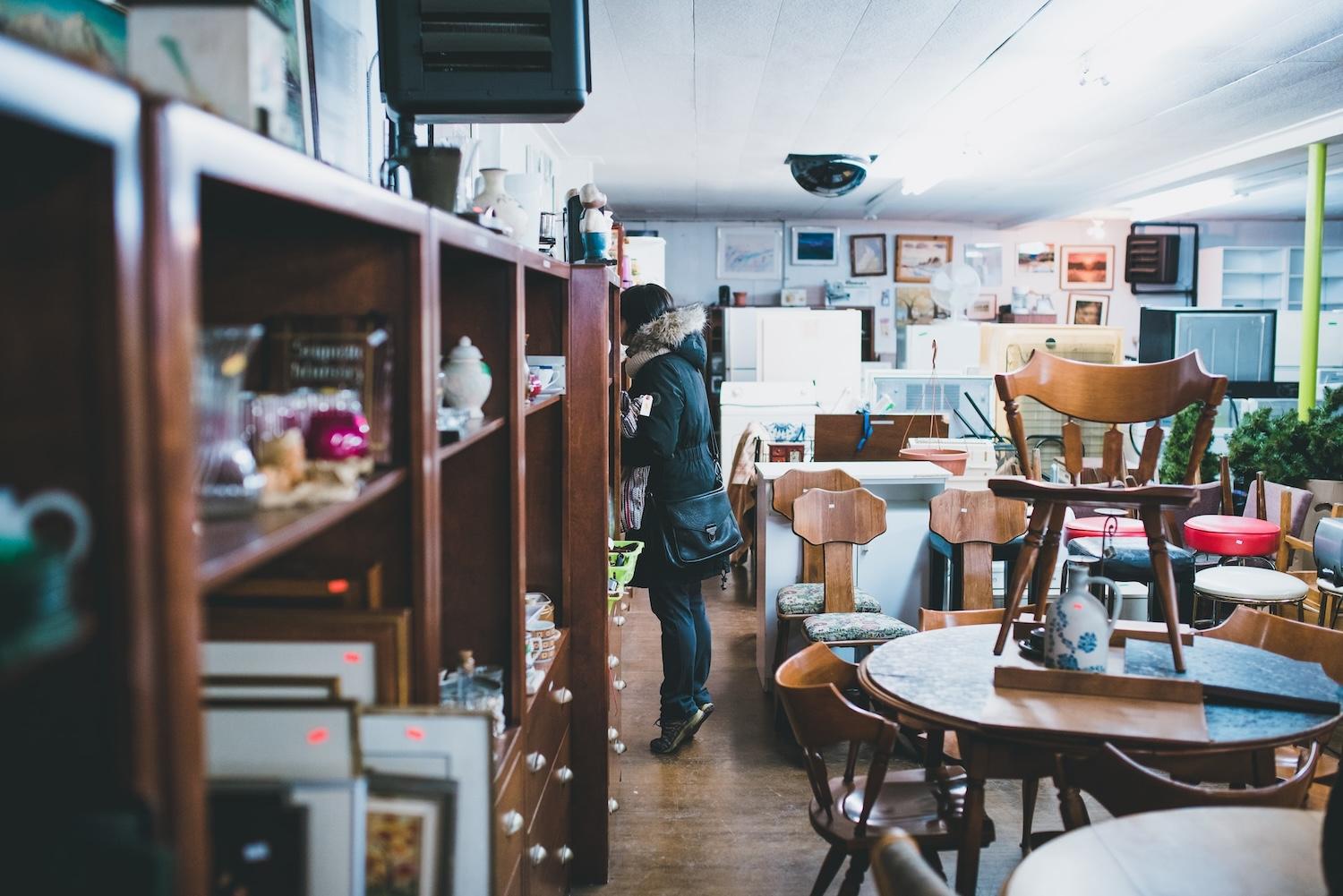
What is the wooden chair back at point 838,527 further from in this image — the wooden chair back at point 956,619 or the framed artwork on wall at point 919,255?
the framed artwork on wall at point 919,255

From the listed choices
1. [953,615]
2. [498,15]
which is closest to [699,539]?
[953,615]

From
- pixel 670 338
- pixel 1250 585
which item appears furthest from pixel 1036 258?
pixel 670 338

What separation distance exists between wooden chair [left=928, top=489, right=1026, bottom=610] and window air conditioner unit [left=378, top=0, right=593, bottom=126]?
7.87 feet

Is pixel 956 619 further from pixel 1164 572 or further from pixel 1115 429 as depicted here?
pixel 1115 429

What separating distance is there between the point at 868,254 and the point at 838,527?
7193 mm

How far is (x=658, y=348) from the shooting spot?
3.65 metres

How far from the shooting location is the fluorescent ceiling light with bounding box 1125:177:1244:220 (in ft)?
25.5

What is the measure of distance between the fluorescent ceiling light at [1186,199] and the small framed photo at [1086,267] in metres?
1.28

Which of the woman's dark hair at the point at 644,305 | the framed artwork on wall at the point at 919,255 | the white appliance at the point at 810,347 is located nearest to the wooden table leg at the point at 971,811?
the woman's dark hair at the point at 644,305

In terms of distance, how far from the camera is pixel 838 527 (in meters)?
3.93

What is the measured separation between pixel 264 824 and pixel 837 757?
3096 mm

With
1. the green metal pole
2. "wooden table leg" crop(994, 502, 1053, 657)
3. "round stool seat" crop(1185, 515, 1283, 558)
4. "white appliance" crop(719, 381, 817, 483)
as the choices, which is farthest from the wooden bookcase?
the green metal pole

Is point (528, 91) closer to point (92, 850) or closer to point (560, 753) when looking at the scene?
point (560, 753)

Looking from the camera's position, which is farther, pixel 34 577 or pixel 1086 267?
pixel 1086 267
